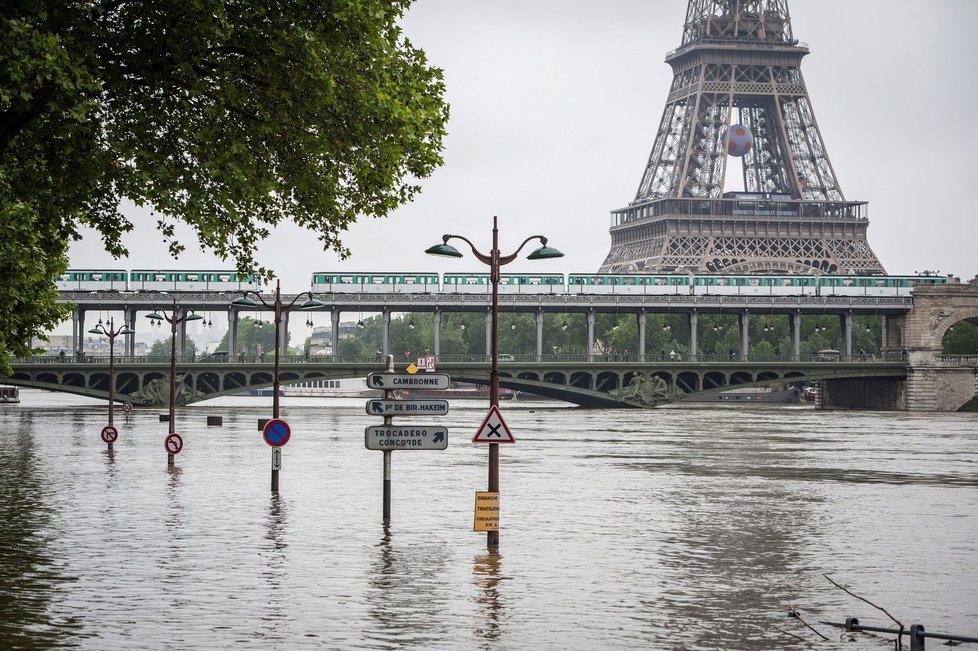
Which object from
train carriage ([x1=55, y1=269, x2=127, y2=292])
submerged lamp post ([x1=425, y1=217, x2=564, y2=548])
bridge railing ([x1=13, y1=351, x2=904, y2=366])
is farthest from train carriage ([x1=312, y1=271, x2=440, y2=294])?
submerged lamp post ([x1=425, y1=217, x2=564, y2=548])

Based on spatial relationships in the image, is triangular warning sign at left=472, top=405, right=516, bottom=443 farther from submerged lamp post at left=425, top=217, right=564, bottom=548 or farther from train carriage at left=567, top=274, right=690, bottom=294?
train carriage at left=567, top=274, right=690, bottom=294

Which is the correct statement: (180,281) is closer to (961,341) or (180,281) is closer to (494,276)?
(961,341)

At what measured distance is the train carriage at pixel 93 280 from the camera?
456 ft

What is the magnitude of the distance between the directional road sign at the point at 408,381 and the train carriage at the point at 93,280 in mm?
116662

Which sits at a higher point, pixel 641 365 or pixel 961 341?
pixel 961 341

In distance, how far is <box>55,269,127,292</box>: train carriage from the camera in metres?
139

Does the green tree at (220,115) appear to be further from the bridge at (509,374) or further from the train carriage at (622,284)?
the train carriage at (622,284)

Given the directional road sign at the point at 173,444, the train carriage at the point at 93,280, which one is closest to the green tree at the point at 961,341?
the train carriage at the point at 93,280

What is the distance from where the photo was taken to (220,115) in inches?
929

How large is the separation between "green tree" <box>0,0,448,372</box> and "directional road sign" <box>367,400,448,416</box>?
324cm

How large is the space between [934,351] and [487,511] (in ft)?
413

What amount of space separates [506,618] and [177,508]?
16860 millimetres

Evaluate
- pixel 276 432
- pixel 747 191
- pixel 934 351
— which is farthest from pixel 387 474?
pixel 747 191

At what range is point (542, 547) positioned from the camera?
27531 millimetres
